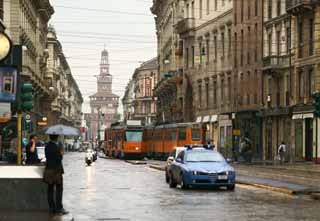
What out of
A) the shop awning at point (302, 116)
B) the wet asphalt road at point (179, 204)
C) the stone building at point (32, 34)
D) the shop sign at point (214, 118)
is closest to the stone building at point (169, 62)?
the shop sign at point (214, 118)

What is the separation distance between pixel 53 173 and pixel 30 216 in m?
1.21

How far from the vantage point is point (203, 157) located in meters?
29.6

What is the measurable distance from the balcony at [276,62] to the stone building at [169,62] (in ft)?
85.3

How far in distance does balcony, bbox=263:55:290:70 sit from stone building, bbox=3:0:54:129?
21212 mm

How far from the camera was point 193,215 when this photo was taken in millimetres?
18641

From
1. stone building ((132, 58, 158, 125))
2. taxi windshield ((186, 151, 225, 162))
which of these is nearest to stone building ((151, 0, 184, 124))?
stone building ((132, 58, 158, 125))

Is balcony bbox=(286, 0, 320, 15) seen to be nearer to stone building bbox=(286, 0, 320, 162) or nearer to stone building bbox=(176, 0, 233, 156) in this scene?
stone building bbox=(286, 0, 320, 162)

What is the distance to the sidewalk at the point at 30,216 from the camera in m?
16.5

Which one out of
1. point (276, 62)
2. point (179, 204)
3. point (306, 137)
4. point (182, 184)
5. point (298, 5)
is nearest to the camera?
point (179, 204)

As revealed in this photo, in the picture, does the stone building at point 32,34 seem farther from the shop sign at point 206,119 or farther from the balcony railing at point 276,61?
the balcony railing at point 276,61

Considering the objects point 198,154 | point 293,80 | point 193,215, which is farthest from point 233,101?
point 193,215

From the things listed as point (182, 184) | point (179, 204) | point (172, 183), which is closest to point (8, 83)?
point (179, 204)

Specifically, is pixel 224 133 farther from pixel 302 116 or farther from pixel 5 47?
pixel 5 47

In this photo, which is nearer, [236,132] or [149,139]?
[236,132]
